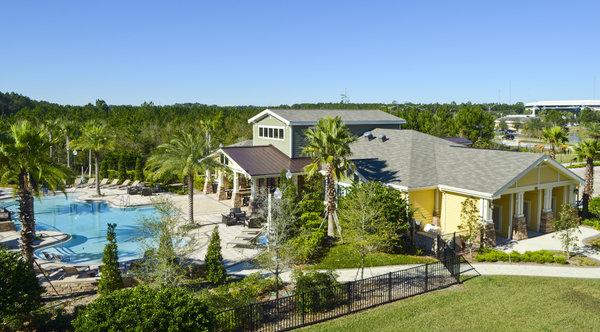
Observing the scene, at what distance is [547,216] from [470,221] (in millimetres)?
7084

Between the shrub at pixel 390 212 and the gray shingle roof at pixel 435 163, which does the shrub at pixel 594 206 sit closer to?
the gray shingle roof at pixel 435 163

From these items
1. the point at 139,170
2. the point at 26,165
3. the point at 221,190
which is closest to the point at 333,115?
the point at 221,190

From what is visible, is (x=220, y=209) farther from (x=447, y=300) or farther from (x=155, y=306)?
(x=155, y=306)

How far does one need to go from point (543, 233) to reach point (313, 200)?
14592 mm

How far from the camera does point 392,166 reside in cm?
3288

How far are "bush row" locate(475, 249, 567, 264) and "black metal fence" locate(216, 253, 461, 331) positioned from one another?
307cm

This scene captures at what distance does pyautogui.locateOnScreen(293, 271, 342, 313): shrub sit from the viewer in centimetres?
1764

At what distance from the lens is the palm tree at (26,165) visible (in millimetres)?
19953

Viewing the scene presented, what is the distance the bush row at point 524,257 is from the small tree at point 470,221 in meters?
1.23

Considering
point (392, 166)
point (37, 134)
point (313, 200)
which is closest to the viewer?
point (37, 134)

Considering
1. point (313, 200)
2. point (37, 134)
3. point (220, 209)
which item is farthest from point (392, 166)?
point (37, 134)

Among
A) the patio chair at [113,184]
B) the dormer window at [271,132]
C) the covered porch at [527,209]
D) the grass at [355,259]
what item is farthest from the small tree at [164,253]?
the patio chair at [113,184]

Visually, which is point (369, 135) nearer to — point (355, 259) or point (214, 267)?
point (355, 259)

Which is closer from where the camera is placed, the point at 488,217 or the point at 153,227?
the point at 153,227
